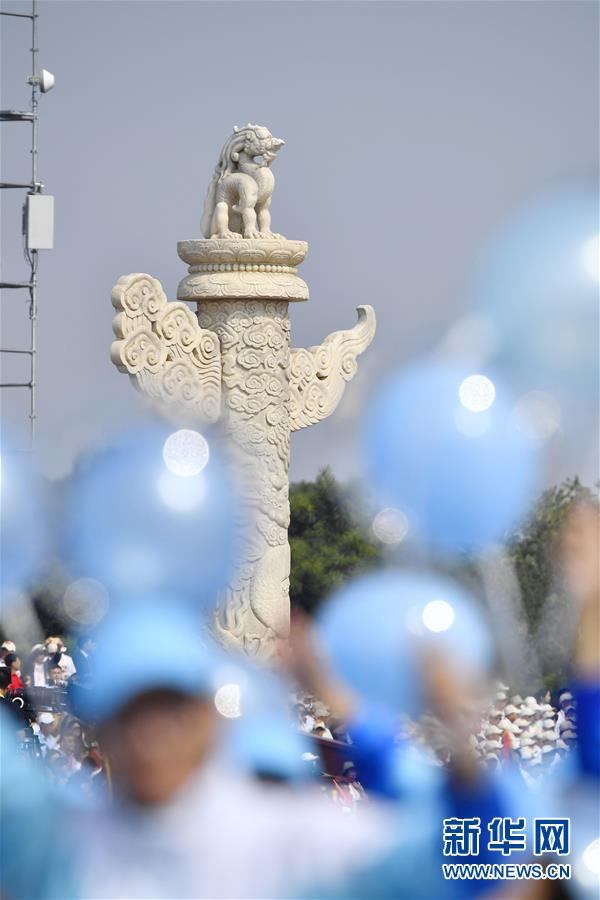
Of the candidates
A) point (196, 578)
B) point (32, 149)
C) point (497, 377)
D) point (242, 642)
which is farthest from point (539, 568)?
point (32, 149)

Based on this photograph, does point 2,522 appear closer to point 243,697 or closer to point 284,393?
point 243,697

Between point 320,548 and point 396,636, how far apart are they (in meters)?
13.9

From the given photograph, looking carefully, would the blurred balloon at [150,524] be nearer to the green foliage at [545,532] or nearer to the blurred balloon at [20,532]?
the blurred balloon at [20,532]

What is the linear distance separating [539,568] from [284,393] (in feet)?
11.0

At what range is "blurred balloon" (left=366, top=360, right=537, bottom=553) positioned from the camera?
347 cm

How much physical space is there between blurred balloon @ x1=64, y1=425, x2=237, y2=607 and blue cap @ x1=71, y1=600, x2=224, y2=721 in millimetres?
205

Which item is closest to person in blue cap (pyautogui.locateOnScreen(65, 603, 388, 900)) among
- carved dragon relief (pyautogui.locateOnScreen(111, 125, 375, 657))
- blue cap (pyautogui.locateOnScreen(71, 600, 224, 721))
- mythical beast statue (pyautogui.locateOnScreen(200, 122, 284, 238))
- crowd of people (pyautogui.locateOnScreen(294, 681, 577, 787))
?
blue cap (pyautogui.locateOnScreen(71, 600, 224, 721))

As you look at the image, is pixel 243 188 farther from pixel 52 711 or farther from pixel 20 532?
pixel 20 532

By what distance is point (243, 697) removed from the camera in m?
3.07

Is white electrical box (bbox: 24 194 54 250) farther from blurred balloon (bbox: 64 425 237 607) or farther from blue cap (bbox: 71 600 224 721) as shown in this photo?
blue cap (bbox: 71 600 224 721)

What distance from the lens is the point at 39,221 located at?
1303 centimetres

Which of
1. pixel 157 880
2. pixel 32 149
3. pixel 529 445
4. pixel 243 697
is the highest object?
pixel 32 149

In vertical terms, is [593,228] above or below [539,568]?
above

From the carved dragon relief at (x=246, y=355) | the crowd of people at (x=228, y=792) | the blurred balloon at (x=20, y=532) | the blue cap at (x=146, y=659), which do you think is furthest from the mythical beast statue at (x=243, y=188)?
the blue cap at (x=146, y=659)
